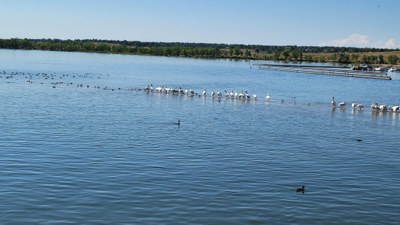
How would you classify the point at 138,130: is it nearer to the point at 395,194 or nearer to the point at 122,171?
the point at 122,171

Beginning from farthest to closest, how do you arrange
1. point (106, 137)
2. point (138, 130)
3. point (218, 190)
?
point (138, 130) → point (106, 137) → point (218, 190)

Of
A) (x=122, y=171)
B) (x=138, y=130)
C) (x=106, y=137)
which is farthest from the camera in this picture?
(x=138, y=130)

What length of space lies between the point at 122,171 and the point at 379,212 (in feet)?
44.3

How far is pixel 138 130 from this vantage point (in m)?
46.5

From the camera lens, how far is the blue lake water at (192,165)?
25.6 meters

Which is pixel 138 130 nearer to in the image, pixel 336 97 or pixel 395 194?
pixel 395 194

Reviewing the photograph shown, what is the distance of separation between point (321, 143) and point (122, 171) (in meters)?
18.5

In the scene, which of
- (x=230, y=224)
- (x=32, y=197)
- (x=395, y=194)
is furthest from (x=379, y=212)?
(x=32, y=197)

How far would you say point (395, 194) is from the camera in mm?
30094

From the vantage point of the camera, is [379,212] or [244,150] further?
[244,150]

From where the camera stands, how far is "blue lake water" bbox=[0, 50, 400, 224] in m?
25.6

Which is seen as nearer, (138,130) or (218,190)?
(218,190)

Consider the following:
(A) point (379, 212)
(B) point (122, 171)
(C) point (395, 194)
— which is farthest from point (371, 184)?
(B) point (122, 171)

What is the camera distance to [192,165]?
112 feet
